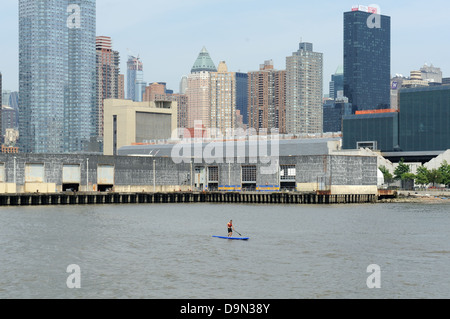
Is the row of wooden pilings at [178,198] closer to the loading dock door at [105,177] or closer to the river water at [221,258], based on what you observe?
the loading dock door at [105,177]

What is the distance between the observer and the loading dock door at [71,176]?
169 metres

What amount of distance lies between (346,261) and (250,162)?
393 ft

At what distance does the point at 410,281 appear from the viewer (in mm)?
58375

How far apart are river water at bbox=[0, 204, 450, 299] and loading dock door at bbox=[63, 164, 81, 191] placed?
5337cm

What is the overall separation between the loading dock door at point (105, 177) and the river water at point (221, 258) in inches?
2346

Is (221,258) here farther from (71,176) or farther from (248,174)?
(248,174)

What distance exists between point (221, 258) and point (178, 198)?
10859cm

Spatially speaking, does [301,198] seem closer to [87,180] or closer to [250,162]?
[250,162]

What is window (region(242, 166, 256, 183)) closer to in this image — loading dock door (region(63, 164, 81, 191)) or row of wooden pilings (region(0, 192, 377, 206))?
row of wooden pilings (region(0, 192, 377, 206))

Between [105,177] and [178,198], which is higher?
[105,177]

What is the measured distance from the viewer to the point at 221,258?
230 ft

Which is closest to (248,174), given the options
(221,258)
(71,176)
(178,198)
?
(178,198)
